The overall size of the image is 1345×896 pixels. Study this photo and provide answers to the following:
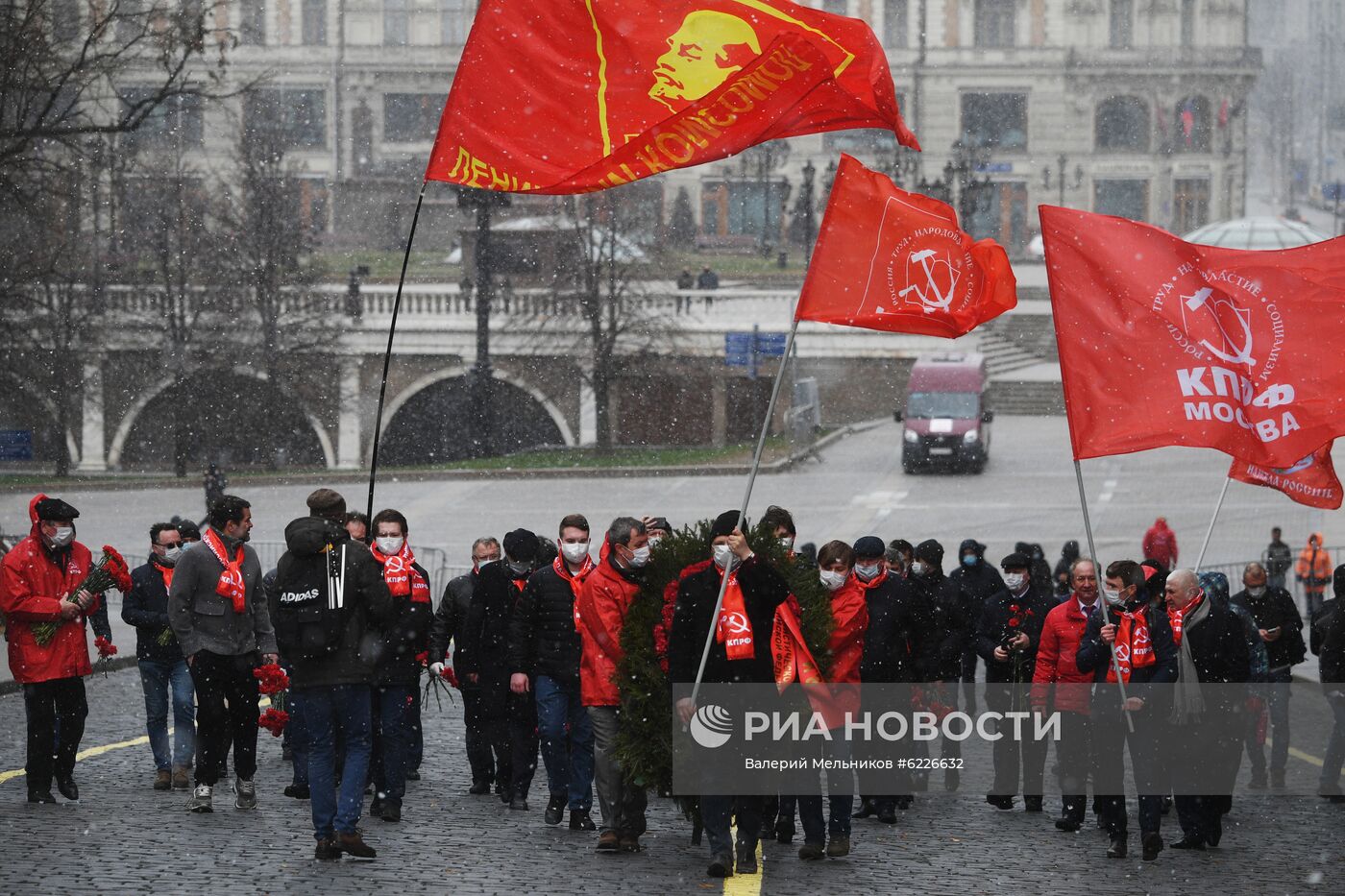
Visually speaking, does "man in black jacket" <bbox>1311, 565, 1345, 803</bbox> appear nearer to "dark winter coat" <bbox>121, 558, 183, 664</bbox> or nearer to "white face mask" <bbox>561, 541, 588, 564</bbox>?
"white face mask" <bbox>561, 541, 588, 564</bbox>

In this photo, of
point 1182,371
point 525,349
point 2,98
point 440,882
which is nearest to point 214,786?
point 440,882

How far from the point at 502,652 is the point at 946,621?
8.57 ft

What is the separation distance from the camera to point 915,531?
3177cm

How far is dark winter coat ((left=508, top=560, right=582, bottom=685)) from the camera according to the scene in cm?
1014

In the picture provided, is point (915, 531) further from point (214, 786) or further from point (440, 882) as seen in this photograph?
point (440, 882)

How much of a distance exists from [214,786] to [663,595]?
10.1ft

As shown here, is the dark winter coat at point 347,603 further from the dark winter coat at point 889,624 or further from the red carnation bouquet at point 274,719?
the dark winter coat at point 889,624

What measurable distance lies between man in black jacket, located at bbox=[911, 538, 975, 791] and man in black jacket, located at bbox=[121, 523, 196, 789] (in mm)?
3972

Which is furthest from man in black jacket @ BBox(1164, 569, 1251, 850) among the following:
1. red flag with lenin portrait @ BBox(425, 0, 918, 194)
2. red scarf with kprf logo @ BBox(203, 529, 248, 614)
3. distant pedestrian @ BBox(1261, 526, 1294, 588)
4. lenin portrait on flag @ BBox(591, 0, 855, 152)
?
distant pedestrian @ BBox(1261, 526, 1294, 588)

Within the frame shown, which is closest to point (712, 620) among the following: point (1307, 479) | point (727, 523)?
point (727, 523)

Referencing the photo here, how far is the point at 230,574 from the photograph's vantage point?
10.2 metres

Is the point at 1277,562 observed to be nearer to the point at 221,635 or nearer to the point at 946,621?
the point at 946,621

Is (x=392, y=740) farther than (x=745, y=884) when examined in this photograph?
Yes

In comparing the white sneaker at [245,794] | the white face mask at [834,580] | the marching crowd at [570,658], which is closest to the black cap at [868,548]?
the marching crowd at [570,658]
